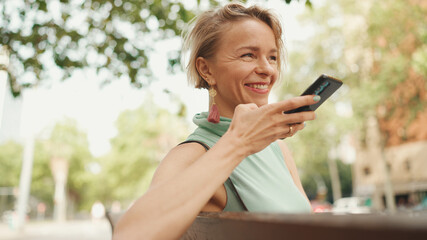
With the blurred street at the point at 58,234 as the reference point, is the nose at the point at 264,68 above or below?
above

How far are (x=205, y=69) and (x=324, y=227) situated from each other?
4.65 feet

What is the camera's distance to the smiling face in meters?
1.68

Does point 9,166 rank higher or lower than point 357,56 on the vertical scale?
lower

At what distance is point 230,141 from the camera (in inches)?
46.5

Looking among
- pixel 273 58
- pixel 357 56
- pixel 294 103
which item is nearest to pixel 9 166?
pixel 357 56

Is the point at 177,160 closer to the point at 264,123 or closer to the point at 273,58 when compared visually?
the point at 264,123

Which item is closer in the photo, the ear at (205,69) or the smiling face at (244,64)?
the smiling face at (244,64)

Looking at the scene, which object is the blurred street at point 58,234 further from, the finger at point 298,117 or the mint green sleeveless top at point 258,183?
the finger at point 298,117

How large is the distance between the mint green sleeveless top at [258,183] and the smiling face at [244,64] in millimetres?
131

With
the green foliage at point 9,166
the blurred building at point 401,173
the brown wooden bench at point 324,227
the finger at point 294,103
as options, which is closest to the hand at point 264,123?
the finger at point 294,103

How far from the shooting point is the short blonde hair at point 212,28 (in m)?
1.76

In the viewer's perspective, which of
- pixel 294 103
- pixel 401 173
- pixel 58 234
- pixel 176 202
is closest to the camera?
pixel 176 202

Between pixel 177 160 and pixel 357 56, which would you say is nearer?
pixel 177 160

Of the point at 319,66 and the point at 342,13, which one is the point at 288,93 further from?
the point at 342,13
